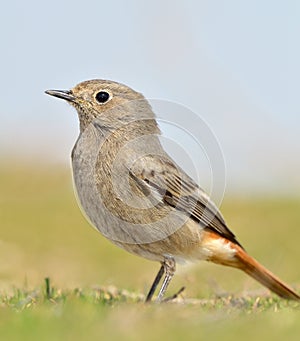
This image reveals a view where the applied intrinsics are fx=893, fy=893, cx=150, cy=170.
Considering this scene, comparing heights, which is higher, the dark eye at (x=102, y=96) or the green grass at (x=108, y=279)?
the dark eye at (x=102, y=96)

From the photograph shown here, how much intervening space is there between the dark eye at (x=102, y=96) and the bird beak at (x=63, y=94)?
208 mm

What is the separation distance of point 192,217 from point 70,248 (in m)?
5.45

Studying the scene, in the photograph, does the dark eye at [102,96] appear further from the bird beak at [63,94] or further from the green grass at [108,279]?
the green grass at [108,279]

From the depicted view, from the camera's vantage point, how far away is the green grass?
4.67m

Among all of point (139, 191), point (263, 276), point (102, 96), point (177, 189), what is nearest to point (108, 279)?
point (263, 276)

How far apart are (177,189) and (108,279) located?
2810mm

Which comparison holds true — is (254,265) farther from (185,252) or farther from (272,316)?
(272,316)

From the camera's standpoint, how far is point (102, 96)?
23.8 feet

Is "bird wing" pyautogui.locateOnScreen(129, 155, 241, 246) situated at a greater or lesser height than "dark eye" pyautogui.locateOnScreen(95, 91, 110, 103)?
lesser

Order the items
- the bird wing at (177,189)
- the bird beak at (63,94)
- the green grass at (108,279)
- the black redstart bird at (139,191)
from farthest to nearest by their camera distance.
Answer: the bird beak at (63,94)
the bird wing at (177,189)
the black redstart bird at (139,191)
the green grass at (108,279)

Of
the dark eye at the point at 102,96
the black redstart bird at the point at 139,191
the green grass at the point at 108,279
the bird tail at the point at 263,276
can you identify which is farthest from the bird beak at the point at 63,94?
the bird tail at the point at 263,276

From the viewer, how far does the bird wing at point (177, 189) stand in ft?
22.3

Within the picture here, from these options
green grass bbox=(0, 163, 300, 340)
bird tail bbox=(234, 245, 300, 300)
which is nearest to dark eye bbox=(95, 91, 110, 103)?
green grass bbox=(0, 163, 300, 340)

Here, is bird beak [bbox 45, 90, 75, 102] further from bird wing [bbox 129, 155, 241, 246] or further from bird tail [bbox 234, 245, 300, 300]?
bird tail [bbox 234, 245, 300, 300]
